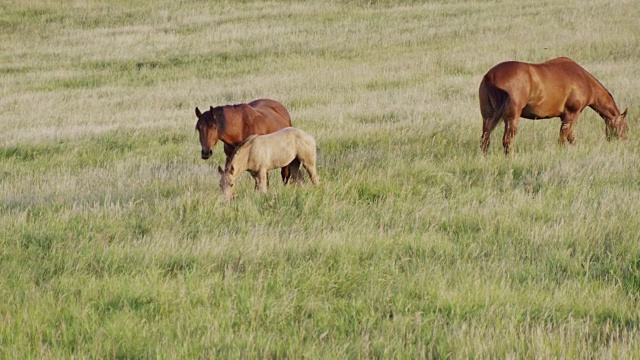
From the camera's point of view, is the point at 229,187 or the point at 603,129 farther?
the point at 603,129

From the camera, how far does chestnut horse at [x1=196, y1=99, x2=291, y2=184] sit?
8.41 m

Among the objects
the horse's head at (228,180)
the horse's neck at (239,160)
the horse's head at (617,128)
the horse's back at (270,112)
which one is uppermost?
the horse's back at (270,112)

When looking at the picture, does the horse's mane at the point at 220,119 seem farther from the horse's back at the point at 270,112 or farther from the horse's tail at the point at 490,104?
the horse's tail at the point at 490,104

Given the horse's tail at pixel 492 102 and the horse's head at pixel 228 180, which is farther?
the horse's tail at pixel 492 102

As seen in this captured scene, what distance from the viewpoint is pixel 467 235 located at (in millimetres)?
6102

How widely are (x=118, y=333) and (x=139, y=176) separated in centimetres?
660

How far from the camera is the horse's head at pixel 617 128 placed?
37.0ft

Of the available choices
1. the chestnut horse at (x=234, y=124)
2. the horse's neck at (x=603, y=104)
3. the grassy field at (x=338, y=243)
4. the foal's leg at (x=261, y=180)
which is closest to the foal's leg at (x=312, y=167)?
the grassy field at (x=338, y=243)

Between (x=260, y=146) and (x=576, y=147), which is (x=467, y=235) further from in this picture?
(x=576, y=147)

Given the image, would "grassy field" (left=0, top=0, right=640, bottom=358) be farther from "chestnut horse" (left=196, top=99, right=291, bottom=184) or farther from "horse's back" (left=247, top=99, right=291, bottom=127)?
"horse's back" (left=247, top=99, right=291, bottom=127)

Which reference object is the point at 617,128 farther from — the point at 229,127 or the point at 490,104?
the point at 229,127

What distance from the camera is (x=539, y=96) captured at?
10695 millimetres

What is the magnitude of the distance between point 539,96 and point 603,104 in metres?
1.32

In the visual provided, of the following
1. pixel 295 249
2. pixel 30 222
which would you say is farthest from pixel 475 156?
pixel 30 222
